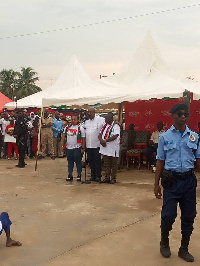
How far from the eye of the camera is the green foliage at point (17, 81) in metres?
55.3

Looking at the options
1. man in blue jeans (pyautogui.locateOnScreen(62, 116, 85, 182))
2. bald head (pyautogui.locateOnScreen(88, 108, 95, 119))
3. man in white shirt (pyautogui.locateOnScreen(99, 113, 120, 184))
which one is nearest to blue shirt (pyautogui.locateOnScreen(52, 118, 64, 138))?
man in blue jeans (pyautogui.locateOnScreen(62, 116, 85, 182))

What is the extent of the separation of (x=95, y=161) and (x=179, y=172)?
4.83m

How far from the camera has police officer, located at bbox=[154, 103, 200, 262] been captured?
4059mm

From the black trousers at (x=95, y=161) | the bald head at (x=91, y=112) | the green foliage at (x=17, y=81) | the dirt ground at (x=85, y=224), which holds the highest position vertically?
the green foliage at (x=17, y=81)

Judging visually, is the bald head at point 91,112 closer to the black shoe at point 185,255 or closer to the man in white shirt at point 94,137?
the man in white shirt at point 94,137

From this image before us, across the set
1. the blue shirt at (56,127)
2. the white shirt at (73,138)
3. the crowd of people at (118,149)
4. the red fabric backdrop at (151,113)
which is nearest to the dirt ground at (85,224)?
the crowd of people at (118,149)

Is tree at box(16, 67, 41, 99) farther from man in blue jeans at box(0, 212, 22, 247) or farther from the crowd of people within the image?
man in blue jeans at box(0, 212, 22, 247)

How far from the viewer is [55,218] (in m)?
5.79

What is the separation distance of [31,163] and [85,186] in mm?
4621

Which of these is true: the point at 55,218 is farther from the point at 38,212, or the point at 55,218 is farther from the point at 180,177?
the point at 180,177

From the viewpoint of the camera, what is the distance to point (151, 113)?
12398 mm

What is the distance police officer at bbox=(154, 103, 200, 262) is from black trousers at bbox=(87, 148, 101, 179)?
4.62m

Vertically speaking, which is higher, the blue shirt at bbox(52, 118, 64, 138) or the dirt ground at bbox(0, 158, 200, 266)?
the blue shirt at bbox(52, 118, 64, 138)

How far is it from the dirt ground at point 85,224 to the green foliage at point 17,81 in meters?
47.6
